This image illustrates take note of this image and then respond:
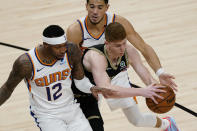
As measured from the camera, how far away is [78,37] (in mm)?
4957

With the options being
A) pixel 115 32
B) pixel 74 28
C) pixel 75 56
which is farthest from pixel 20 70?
pixel 74 28

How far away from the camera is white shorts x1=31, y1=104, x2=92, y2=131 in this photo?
430cm

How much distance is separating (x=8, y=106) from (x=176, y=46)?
3310 mm

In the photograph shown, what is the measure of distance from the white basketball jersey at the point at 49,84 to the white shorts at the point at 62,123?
0.08m

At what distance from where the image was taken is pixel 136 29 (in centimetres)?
891

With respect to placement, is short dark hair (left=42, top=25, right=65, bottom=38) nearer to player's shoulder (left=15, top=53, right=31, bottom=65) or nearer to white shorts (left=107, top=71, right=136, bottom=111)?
player's shoulder (left=15, top=53, right=31, bottom=65)

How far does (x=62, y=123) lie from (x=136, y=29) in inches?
192

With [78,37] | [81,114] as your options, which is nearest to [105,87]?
[81,114]

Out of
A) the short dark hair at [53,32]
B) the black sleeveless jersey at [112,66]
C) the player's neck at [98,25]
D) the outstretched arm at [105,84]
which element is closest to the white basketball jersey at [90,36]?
the player's neck at [98,25]

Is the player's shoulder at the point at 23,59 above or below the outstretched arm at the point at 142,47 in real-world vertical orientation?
above

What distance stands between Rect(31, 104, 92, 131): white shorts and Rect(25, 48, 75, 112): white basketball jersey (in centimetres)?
8

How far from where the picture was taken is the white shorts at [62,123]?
14.1 ft

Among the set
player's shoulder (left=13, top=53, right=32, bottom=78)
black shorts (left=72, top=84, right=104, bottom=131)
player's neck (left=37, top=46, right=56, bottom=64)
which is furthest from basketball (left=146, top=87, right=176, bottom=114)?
player's shoulder (left=13, top=53, right=32, bottom=78)

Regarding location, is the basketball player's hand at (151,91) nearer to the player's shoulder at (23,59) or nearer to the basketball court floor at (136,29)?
the player's shoulder at (23,59)
